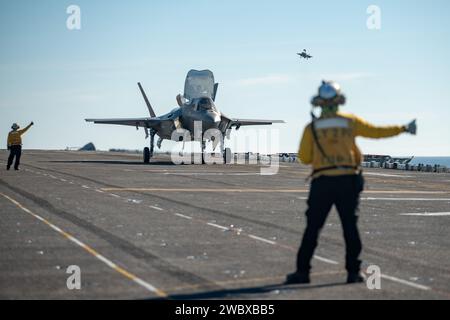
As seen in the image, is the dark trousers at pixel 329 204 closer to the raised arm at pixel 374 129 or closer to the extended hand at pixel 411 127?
the raised arm at pixel 374 129

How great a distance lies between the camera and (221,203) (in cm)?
2000

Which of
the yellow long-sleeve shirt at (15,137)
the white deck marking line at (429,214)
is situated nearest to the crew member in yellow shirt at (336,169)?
the white deck marking line at (429,214)

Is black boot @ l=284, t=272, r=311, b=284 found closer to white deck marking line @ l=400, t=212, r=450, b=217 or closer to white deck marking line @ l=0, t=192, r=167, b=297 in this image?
white deck marking line @ l=0, t=192, r=167, b=297

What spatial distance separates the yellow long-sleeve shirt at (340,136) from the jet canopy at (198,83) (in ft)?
127

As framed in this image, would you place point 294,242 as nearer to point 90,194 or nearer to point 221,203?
point 221,203

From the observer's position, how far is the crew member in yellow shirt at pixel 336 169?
9438 millimetres

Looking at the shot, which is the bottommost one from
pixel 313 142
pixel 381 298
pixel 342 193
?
pixel 381 298

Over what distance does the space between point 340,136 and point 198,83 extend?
3924 cm

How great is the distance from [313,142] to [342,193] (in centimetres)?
76

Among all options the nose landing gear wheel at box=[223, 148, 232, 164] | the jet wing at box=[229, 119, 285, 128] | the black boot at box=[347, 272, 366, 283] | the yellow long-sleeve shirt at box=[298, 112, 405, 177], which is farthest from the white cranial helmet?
the jet wing at box=[229, 119, 285, 128]

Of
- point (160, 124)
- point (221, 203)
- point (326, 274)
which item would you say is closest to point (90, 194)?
point (221, 203)

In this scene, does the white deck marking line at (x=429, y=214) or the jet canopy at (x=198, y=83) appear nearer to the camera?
the white deck marking line at (x=429, y=214)

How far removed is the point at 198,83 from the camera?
48312 mm

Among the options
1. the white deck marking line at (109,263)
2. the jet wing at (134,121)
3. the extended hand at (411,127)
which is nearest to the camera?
the white deck marking line at (109,263)
